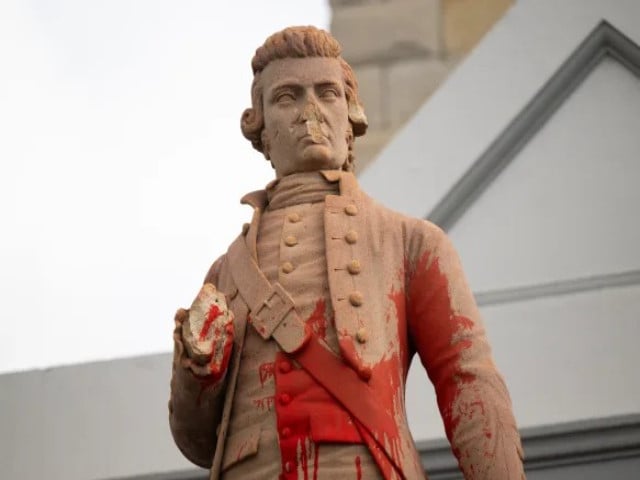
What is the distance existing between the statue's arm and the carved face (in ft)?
1.33

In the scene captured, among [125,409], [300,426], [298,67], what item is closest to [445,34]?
[125,409]

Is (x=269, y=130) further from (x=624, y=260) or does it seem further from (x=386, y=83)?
(x=386, y=83)

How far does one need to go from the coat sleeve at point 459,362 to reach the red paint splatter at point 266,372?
0.31m

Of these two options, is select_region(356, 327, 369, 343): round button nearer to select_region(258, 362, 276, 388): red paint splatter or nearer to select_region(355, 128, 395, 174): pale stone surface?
select_region(258, 362, 276, 388): red paint splatter

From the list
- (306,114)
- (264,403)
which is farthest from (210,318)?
(306,114)

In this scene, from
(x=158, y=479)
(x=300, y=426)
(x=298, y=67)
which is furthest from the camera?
(x=158, y=479)

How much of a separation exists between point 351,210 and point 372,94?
3.80 meters

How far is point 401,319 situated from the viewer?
411 cm

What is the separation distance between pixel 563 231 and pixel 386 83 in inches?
53.0

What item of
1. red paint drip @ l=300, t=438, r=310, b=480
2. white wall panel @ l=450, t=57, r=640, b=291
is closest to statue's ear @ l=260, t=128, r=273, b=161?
red paint drip @ l=300, t=438, r=310, b=480

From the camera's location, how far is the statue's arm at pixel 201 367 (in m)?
Answer: 4.00

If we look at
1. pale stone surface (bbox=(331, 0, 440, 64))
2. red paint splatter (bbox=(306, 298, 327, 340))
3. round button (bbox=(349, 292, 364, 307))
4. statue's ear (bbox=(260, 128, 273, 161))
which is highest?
pale stone surface (bbox=(331, 0, 440, 64))

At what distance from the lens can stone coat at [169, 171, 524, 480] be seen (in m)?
3.94

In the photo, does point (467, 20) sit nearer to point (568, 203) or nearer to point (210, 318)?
point (568, 203)
